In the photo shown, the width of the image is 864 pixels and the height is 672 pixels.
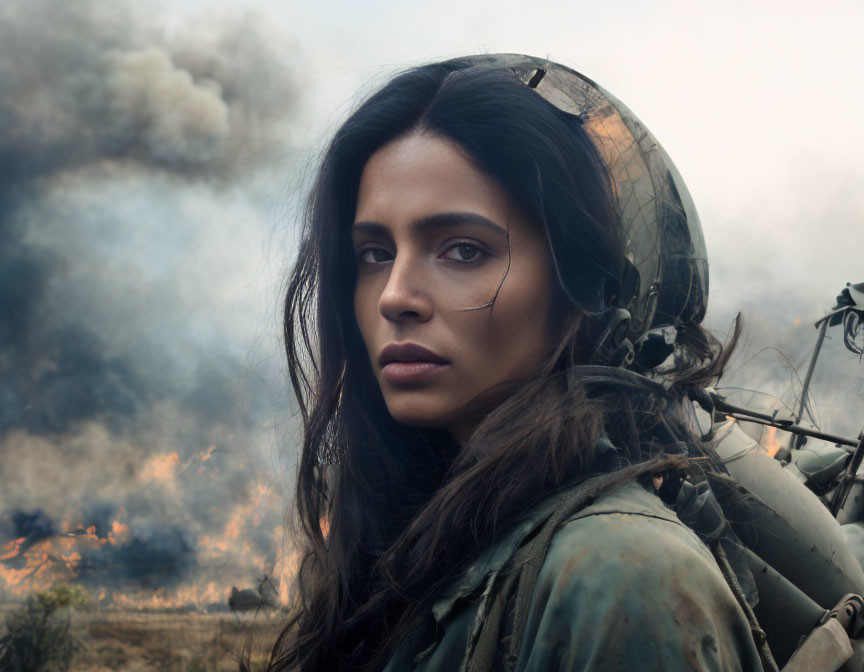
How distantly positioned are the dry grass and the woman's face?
12.9 m

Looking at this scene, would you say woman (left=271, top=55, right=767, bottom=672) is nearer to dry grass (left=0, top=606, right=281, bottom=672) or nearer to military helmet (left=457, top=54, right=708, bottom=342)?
military helmet (left=457, top=54, right=708, bottom=342)

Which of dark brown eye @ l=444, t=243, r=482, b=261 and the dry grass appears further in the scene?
the dry grass

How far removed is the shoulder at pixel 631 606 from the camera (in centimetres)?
127

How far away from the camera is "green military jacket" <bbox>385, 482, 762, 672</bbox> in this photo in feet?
4.17

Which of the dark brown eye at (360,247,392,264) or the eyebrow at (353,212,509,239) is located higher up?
the eyebrow at (353,212,509,239)

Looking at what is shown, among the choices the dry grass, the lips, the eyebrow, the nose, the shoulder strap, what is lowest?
the dry grass

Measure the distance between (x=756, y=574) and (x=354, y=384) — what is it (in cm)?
131

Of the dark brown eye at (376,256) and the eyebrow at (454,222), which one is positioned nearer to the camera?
the eyebrow at (454,222)

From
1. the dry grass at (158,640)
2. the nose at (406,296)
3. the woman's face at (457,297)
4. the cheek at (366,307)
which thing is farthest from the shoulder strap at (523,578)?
the dry grass at (158,640)

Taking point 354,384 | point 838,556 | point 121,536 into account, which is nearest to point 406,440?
point 354,384

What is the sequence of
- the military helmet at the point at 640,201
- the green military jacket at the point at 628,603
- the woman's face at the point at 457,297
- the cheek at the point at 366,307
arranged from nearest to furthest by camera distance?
1. the green military jacket at the point at 628,603
2. the woman's face at the point at 457,297
3. the military helmet at the point at 640,201
4. the cheek at the point at 366,307

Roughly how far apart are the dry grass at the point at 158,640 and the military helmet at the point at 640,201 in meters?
13.0

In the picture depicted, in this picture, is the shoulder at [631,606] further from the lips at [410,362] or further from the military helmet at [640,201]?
the military helmet at [640,201]

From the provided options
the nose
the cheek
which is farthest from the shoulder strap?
the cheek
